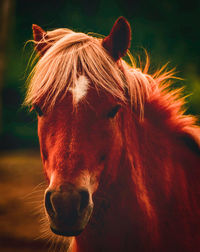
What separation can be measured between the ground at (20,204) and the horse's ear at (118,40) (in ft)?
2.88

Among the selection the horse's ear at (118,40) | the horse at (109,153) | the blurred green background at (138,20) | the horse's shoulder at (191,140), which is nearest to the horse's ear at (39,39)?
the horse at (109,153)

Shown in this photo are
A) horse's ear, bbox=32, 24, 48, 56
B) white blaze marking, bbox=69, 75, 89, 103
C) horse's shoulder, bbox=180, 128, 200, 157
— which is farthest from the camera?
horse's shoulder, bbox=180, 128, 200, 157

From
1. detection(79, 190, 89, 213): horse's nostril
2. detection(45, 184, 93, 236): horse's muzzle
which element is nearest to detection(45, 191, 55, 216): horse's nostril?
detection(45, 184, 93, 236): horse's muzzle

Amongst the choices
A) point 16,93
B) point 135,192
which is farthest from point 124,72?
point 16,93

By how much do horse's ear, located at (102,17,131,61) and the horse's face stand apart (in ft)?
0.81

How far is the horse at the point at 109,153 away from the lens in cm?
84

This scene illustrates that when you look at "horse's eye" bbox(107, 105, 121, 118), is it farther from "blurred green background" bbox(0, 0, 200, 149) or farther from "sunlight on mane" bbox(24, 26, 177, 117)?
"blurred green background" bbox(0, 0, 200, 149)

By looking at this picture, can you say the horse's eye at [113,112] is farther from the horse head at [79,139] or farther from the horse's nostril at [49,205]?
the horse's nostril at [49,205]

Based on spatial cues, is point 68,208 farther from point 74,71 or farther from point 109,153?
point 74,71

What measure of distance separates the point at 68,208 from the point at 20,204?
3766mm

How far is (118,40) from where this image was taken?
1.05 m

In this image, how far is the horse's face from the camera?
80 centimetres

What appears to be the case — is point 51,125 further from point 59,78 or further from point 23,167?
point 23,167

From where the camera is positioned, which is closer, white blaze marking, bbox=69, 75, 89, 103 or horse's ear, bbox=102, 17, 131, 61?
white blaze marking, bbox=69, 75, 89, 103
